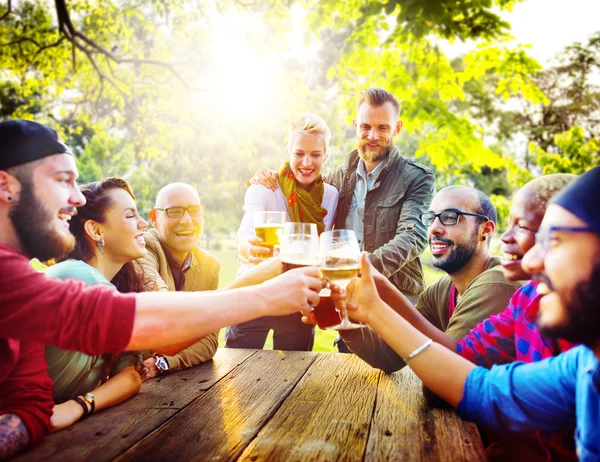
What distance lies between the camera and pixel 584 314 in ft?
4.28

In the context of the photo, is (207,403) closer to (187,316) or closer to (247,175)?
(187,316)

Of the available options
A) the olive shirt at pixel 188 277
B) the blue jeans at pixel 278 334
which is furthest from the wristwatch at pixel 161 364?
the blue jeans at pixel 278 334

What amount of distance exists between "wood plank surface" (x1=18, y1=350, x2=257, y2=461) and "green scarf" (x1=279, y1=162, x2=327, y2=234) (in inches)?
58.7

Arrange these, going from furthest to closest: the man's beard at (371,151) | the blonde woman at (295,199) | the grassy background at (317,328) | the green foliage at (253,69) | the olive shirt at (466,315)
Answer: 1. the grassy background at (317,328)
2. the green foliage at (253,69)
3. the man's beard at (371,151)
4. the blonde woman at (295,199)
5. the olive shirt at (466,315)

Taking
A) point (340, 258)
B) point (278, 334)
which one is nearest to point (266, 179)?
point (278, 334)

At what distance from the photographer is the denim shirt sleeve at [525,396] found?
4.94ft

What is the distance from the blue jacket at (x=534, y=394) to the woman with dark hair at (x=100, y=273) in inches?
59.6

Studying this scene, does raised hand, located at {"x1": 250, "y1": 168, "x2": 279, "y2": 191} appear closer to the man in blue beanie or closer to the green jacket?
the green jacket

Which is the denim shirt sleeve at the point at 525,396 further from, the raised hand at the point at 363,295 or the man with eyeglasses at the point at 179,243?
the man with eyeglasses at the point at 179,243

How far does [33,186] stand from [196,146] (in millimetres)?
22028

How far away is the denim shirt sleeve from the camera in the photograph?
1.50 metres

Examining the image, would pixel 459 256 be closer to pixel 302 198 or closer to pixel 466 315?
pixel 466 315

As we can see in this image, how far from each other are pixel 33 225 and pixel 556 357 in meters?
1.89

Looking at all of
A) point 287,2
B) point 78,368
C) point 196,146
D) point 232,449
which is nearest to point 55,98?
point 287,2
